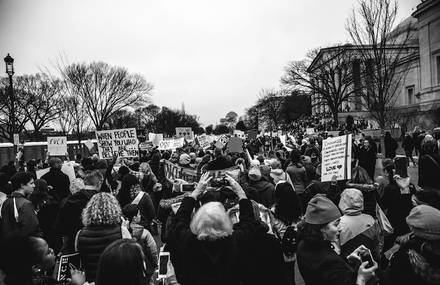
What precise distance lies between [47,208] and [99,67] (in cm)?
3649

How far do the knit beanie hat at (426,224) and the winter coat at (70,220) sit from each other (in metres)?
4.00

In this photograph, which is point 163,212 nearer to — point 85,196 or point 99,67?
point 85,196

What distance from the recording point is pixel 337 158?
20.3 feet

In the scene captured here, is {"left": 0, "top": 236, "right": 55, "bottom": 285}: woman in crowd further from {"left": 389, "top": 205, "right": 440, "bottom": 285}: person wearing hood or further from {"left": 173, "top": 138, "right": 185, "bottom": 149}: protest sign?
{"left": 173, "top": 138, "right": 185, "bottom": 149}: protest sign

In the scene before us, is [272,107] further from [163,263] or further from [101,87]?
[163,263]

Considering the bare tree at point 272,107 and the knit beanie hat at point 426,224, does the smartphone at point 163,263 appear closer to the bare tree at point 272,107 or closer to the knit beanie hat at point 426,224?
the knit beanie hat at point 426,224

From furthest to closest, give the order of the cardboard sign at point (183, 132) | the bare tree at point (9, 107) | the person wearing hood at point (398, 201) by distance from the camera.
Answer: the bare tree at point (9, 107) < the cardboard sign at point (183, 132) < the person wearing hood at point (398, 201)

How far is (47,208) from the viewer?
5785 mm

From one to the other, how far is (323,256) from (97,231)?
2106 mm

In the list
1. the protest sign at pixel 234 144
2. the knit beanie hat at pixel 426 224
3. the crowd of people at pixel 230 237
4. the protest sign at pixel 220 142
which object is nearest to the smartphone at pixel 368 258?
the crowd of people at pixel 230 237

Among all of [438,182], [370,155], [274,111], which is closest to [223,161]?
[438,182]

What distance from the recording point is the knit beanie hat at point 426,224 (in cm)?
248

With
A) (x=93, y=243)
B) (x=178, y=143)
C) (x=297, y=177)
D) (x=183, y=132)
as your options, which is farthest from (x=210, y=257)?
(x=183, y=132)

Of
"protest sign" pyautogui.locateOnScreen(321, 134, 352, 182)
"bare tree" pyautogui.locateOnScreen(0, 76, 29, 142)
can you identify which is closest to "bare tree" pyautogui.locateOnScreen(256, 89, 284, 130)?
"bare tree" pyautogui.locateOnScreen(0, 76, 29, 142)
